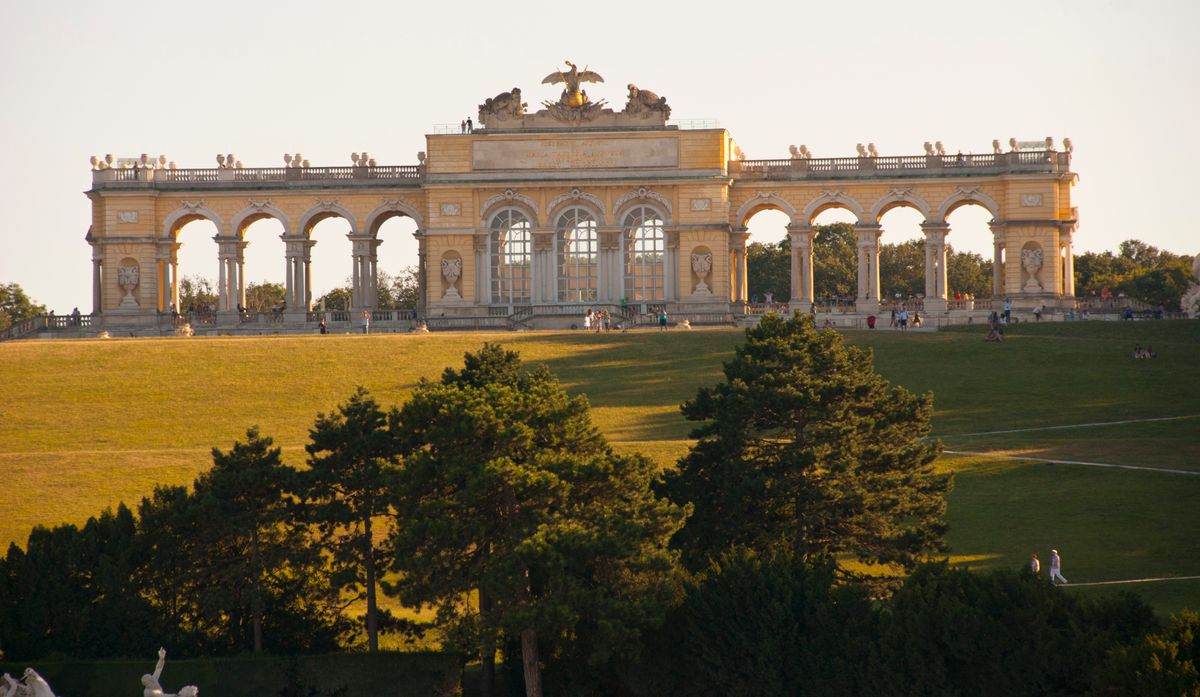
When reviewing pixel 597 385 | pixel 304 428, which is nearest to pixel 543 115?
pixel 597 385

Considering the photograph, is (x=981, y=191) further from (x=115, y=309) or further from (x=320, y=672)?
(x=320, y=672)

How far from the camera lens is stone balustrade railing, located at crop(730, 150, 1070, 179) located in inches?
2813

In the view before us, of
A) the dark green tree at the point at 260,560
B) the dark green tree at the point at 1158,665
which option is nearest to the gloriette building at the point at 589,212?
the dark green tree at the point at 260,560

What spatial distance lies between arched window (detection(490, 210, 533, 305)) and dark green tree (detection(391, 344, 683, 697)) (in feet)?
126

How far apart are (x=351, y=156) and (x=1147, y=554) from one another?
46.9m

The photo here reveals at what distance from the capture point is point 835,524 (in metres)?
34.5

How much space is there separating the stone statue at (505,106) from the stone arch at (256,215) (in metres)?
9.76

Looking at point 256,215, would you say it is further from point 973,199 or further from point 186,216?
point 973,199

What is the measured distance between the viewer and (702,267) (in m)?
71.8

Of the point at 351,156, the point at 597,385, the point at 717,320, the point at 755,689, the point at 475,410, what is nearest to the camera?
the point at 755,689

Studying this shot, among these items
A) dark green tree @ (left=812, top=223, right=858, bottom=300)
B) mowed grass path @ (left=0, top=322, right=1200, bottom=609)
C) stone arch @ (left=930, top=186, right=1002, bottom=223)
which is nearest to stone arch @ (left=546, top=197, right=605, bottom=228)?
mowed grass path @ (left=0, top=322, right=1200, bottom=609)

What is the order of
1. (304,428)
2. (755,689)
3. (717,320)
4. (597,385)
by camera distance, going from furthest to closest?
(717,320) → (597,385) → (304,428) → (755,689)

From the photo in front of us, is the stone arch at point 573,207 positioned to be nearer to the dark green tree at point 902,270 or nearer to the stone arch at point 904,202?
the stone arch at point 904,202

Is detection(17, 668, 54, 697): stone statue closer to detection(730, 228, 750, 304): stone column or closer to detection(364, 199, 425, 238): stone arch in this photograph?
detection(364, 199, 425, 238): stone arch
